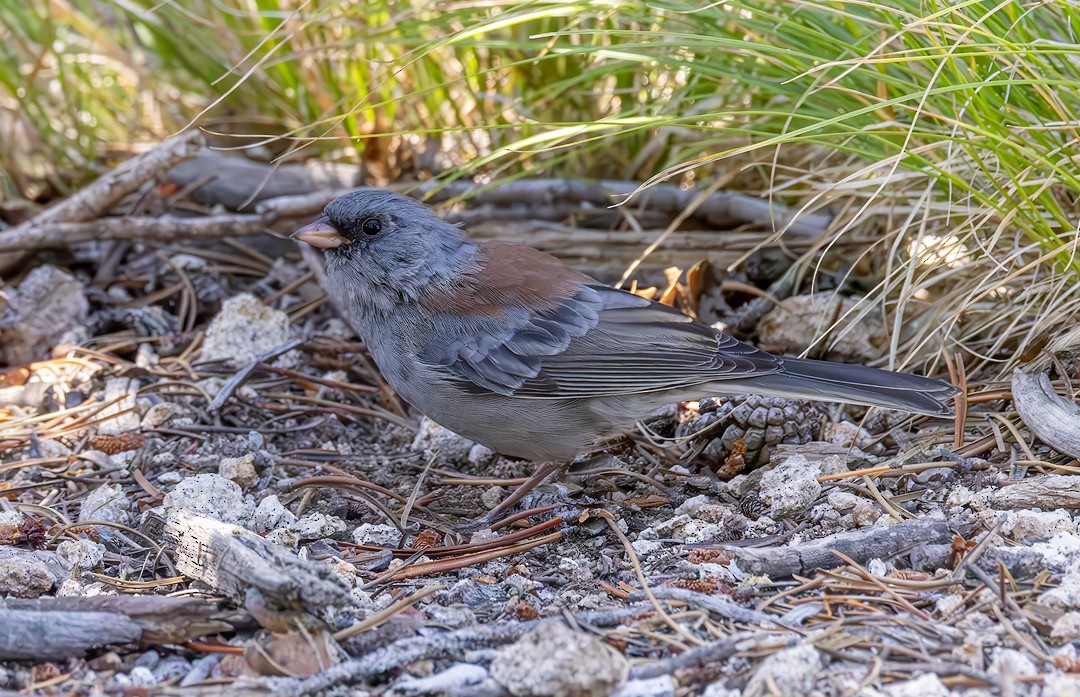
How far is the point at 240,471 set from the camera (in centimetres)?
326

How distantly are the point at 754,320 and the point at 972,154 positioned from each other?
1137mm

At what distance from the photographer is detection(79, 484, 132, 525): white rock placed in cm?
302

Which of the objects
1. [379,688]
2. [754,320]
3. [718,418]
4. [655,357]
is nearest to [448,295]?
[655,357]

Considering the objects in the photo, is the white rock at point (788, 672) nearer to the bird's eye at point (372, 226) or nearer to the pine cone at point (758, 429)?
the pine cone at point (758, 429)

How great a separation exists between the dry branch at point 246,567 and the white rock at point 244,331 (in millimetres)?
1572

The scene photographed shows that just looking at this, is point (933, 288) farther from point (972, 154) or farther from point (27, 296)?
point (27, 296)

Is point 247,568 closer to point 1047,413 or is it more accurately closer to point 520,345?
point 520,345

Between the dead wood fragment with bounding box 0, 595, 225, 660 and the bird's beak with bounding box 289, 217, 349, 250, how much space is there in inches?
59.9

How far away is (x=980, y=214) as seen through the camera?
10.8ft

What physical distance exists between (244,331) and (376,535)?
1490 mm

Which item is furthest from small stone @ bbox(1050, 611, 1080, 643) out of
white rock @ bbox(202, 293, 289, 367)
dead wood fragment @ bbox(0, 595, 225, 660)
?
white rock @ bbox(202, 293, 289, 367)

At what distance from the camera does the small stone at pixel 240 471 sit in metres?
3.26

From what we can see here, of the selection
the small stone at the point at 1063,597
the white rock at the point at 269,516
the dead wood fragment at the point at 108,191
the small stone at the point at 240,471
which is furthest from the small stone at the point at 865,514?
the dead wood fragment at the point at 108,191

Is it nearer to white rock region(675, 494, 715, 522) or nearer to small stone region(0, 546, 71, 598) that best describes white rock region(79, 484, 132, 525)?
small stone region(0, 546, 71, 598)
